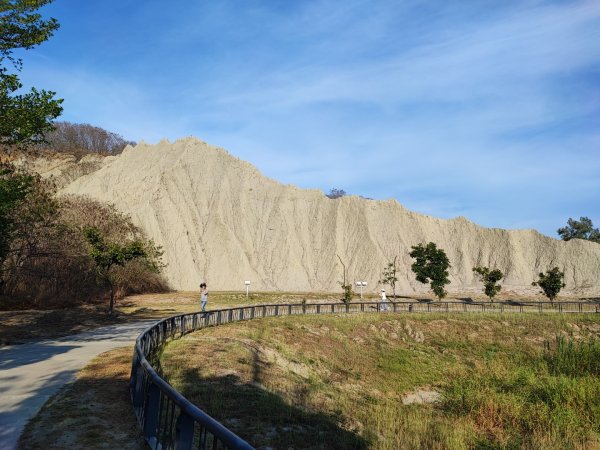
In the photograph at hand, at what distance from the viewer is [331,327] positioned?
1123 inches

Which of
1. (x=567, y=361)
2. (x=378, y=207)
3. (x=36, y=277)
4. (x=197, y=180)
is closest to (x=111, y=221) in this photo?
(x=36, y=277)

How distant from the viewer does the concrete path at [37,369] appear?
8359mm

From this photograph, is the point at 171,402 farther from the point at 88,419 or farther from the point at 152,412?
the point at 88,419

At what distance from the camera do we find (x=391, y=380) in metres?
22.5

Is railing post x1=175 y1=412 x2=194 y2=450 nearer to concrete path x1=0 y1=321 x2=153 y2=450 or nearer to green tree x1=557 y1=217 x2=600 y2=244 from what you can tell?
concrete path x1=0 y1=321 x2=153 y2=450

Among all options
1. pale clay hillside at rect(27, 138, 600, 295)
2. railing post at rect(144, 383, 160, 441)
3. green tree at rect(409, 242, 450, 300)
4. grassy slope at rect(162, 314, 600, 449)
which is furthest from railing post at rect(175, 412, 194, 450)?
pale clay hillside at rect(27, 138, 600, 295)

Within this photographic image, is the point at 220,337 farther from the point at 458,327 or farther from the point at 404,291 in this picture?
the point at 404,291

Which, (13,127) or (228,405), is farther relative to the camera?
(13,127)

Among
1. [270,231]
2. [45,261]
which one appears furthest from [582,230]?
[45,261]

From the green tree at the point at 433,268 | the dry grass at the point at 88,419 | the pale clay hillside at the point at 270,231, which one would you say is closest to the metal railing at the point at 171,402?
the dry grass at the point at 88,419

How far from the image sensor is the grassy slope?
403 inches

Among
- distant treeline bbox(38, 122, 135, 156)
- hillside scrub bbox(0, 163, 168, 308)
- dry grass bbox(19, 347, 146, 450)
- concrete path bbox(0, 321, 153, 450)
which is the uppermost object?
distant treeline bbox(38, 122, 135, 156)

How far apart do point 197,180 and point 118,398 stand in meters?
74.8

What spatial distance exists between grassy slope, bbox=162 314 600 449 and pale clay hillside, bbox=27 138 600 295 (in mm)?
43674
